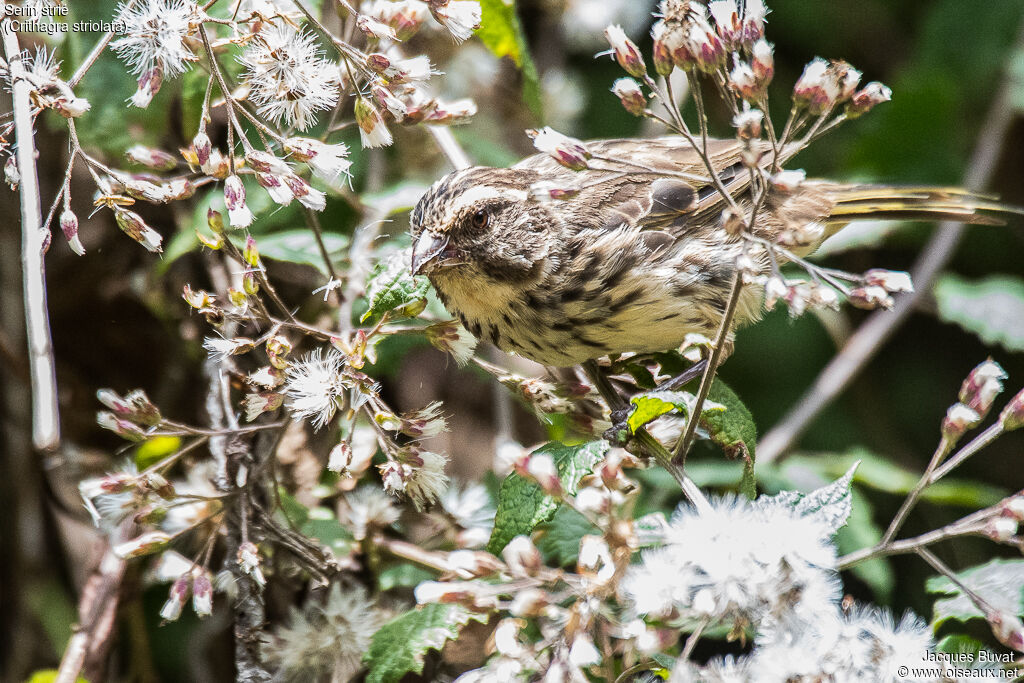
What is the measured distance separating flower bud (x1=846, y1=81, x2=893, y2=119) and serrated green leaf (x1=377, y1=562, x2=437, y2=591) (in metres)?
1.56

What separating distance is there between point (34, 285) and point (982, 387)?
1.61 meters

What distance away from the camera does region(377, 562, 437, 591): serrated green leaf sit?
2.58 m

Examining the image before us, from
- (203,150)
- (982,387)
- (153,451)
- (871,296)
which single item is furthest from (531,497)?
(153,451)

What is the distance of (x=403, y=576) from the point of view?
2605 millimetres

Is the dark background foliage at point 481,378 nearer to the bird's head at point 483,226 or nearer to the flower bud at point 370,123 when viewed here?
the bird's head at point 483,226

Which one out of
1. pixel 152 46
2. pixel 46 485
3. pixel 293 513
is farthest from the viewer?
pixel 46 485

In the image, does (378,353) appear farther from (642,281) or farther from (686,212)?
(686,212)

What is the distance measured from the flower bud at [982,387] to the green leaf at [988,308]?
1768mm

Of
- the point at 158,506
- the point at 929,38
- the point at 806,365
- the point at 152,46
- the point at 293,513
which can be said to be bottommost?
the point at 806,365

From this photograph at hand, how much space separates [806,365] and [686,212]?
6.30 feet

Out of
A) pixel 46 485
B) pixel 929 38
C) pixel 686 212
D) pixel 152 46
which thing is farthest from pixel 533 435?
pixel 929 38

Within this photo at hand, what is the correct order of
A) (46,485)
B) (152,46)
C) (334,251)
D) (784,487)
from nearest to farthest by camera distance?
(152,46) < (334,251) < (46,485) < (784,487)

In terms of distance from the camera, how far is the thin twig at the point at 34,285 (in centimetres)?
128

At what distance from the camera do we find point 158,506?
2121 millimetres
